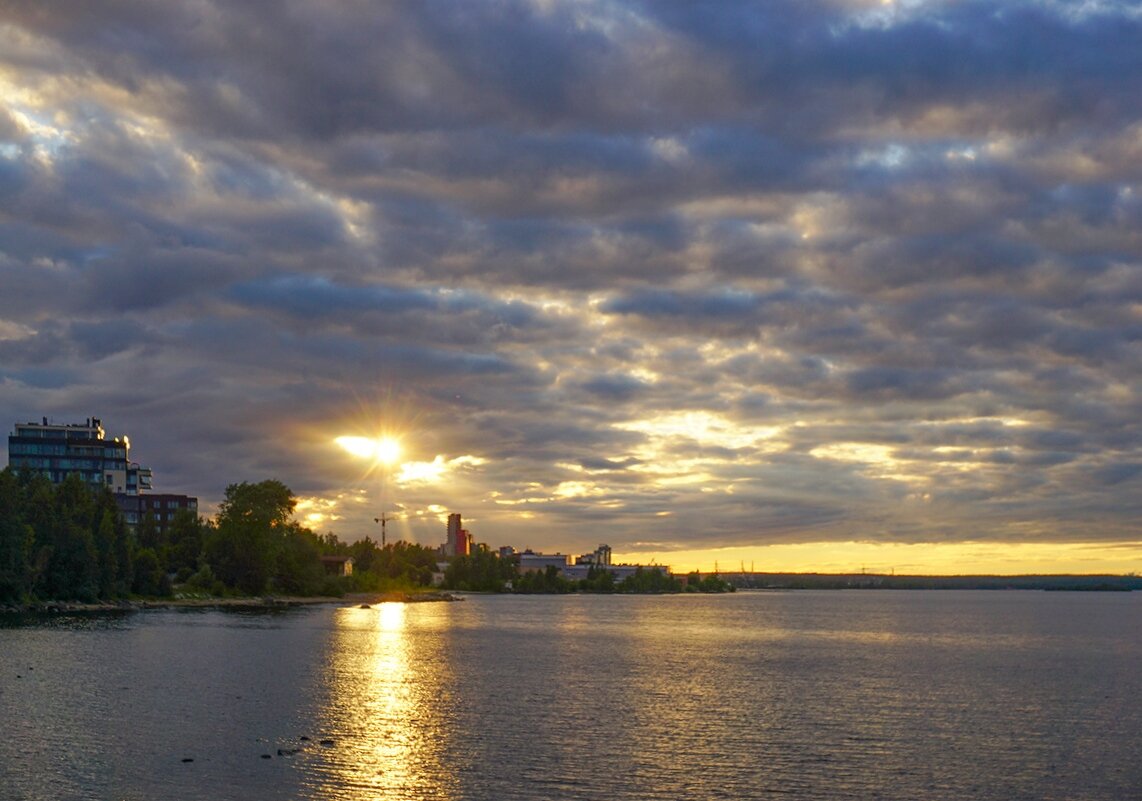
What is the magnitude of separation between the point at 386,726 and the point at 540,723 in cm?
1031

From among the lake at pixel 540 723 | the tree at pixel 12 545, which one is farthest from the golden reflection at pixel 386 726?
the tree at pixel 12 545

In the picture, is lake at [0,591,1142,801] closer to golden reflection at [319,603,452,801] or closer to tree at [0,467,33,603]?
golden reflection at [319,603,452,801]

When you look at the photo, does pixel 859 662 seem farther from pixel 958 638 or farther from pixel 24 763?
pixel 24 763


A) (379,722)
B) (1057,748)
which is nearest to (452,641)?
(379,722)

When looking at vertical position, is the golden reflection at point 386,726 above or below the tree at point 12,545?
below

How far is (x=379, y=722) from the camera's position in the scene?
246 ft

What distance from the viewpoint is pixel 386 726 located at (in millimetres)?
73188

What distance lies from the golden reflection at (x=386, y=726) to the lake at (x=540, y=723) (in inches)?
10.4

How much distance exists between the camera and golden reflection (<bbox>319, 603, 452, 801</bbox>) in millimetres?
54500

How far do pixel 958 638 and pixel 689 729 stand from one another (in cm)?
12687

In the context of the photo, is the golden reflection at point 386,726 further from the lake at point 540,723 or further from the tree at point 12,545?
the tree at point 12,545

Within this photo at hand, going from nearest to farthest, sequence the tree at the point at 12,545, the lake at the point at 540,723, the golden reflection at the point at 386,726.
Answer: the golden reflection at the point at 386,726 < the lake at the point at 540,723 < the tree at the point at 12,545

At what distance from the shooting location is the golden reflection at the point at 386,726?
54500 millimetres

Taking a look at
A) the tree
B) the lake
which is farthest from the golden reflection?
the tree
